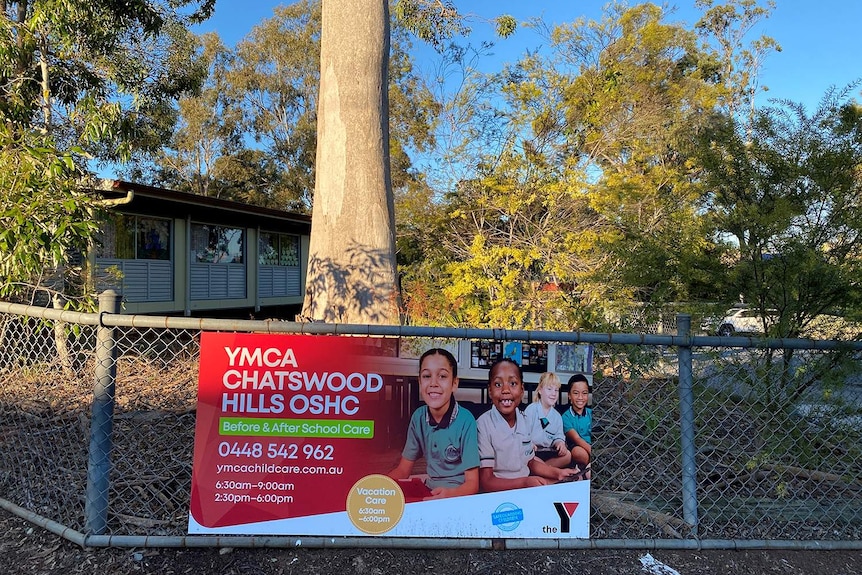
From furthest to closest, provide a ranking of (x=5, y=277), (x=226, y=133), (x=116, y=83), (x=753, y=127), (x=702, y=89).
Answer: (x=226, y=133)
(x=702, y=89)
(x=116, y=83)
(x=5, y=277)
(x=753, y=127)

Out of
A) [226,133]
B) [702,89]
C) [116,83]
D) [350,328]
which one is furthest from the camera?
[226,133]

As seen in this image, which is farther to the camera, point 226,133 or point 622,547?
point 226,133

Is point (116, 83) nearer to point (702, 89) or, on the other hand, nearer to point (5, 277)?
point (5, 277)

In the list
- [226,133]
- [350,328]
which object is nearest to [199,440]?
[350,328]

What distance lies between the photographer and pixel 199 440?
2.68m

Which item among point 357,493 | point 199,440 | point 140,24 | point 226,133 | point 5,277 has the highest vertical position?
point 226,133

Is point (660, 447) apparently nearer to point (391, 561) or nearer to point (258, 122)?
point (391, 561)

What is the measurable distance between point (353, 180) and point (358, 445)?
2.54m

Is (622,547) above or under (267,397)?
under

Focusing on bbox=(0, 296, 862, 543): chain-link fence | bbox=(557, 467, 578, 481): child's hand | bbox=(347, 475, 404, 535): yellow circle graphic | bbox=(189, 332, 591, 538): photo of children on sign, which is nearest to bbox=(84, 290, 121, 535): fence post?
bbox=(0, 296, 862, 543): chain-link fence

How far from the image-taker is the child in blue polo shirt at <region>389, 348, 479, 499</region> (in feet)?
8.78

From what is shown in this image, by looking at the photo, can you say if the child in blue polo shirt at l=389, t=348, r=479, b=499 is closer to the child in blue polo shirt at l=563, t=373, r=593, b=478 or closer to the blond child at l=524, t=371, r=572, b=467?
the blond child at l=524, t=371, r=572, b=467

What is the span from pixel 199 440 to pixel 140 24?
355 inches

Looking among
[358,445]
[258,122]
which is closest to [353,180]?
[358,445]
